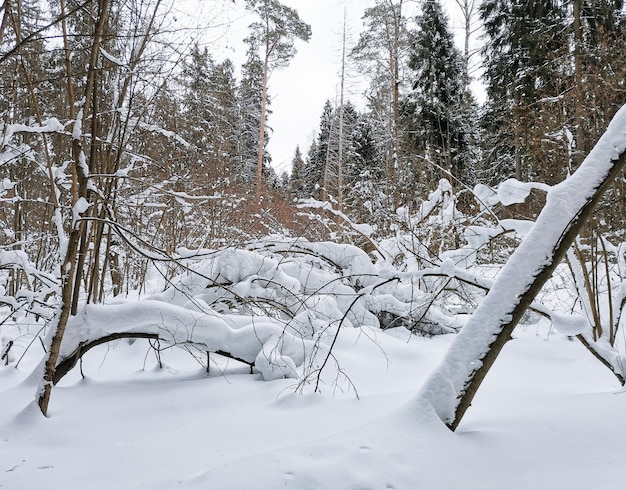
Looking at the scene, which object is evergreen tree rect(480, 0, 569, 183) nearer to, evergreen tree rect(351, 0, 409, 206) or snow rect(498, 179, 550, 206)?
evergreen tree rect(351, 0, 409, 206)

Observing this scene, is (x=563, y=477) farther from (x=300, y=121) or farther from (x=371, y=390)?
(x=300, y=121)

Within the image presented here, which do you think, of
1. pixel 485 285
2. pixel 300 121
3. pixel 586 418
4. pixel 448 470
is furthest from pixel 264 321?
pixel 300 121

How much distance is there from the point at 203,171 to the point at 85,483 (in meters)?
6.77

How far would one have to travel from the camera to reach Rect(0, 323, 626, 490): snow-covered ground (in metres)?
1.61

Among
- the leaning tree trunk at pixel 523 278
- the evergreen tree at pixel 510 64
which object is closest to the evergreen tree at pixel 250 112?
the evergreen tree at pixel 510 64

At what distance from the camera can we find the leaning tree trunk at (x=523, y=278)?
1824 millimetres

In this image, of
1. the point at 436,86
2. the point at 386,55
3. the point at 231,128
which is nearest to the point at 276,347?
the point at 436,86

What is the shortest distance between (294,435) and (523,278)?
1.37m

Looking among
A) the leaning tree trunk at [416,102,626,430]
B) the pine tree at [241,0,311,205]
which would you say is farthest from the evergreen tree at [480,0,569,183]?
the leaning tree trunk at [416,102,626,430]

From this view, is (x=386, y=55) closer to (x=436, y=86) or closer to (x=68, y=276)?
(x=436, y=86)

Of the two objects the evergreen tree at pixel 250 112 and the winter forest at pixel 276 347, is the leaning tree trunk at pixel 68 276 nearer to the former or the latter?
the winter forest at pixel 276 347

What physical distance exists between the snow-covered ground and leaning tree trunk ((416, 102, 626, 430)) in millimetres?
183

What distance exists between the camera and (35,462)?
1817mm

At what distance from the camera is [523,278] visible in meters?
1.85
